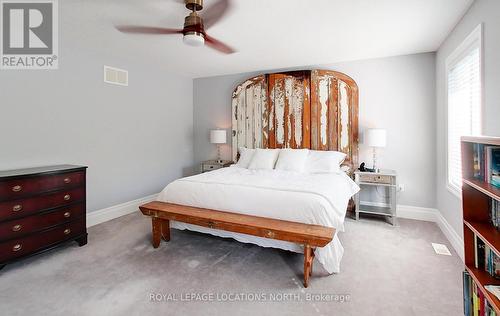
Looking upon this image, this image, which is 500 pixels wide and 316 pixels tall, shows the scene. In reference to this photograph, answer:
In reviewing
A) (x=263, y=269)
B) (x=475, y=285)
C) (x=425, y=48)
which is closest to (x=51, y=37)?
(x=263, y=269)

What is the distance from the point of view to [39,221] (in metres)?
2.47

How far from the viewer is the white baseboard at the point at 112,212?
346 centimetres

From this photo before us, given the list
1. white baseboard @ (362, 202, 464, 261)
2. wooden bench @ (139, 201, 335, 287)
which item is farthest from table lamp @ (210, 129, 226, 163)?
white baseboard @ (362, 202, 464, 261)

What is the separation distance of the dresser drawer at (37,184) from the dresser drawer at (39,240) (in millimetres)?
419

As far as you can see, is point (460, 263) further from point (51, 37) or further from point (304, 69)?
point (51, 37)

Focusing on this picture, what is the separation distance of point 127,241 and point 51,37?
2.58 metres

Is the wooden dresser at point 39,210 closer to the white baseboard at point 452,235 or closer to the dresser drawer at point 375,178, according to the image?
the dresser drawer at point 375,178

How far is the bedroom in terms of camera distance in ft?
6.45

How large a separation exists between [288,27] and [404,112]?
2267 mm

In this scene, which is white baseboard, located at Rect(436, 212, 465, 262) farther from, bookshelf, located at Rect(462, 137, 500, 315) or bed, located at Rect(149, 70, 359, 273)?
bookshelf, located at Rect(462, 137, 500, 315)

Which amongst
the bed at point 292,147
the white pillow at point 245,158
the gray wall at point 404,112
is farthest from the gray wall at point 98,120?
the gray wall at point 404,112

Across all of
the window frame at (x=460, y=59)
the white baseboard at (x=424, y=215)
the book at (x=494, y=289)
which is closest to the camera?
the book at (x=494, y=289)

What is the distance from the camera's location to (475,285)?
138 centimetres

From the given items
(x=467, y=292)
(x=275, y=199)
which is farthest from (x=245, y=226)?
(x=467, y=292)
